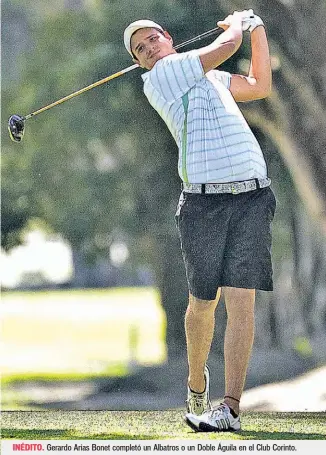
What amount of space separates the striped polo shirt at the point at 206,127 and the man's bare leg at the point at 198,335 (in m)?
0.48

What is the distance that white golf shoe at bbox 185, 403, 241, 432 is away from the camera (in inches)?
165

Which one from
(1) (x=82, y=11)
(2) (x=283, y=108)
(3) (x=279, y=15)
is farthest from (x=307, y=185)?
(1) (x=82, y=11)

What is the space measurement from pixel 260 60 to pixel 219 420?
1.34 metres

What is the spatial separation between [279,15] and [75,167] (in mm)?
1618

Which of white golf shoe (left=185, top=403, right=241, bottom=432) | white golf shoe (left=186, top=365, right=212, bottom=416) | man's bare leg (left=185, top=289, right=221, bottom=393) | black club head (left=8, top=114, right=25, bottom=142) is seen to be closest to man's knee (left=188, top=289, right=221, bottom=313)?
man's bare leg (left=185, top=289, right=221, bottom=393)

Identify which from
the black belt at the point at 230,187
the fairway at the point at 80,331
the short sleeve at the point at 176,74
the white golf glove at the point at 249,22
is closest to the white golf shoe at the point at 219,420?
the black belt at the point at 230,187

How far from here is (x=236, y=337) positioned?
13.7 feet

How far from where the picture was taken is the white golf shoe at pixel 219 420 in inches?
165

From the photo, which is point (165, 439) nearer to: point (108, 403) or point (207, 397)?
point (207, 397)

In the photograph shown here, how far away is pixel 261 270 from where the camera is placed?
4137 millimetres

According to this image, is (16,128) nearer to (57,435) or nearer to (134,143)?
(134,143)

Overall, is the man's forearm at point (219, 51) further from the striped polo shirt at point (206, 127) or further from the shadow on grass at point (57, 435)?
the shadow on grass at point (57, 435)
